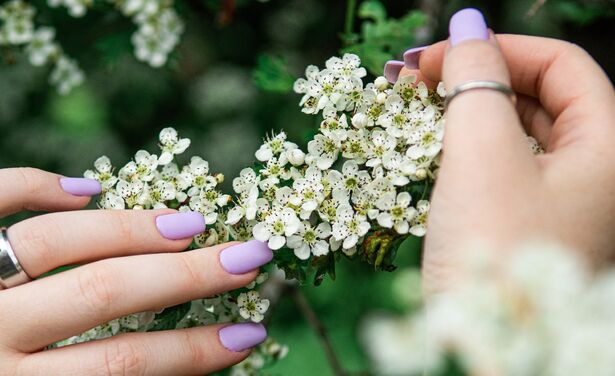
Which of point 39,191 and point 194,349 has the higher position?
point 39,191

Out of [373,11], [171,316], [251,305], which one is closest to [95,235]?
[171,316]

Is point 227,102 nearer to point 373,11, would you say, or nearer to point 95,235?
point 373,11

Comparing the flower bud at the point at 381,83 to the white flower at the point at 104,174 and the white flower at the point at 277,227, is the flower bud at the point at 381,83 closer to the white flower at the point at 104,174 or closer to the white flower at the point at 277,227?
the white flower at the point at 277,227

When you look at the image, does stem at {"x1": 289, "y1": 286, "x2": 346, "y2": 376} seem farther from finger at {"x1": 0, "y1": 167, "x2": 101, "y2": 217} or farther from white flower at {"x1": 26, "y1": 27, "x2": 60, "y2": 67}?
white flower at {"x1": 26, "y1": 27, "x2": 60, "y2": 67}

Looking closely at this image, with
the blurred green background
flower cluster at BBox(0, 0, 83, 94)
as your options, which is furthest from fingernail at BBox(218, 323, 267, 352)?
flower cluster at BBox(0, 0, 83, 94)

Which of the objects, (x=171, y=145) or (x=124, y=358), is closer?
(x=124, y=358)

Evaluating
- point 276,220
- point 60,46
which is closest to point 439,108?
point 276,220

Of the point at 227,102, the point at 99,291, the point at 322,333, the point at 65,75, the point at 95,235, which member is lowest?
the point at 322,333

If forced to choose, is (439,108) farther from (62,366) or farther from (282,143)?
(62,366)
